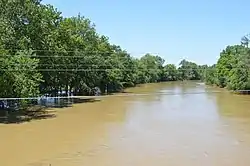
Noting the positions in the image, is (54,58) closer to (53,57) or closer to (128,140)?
(53,57)

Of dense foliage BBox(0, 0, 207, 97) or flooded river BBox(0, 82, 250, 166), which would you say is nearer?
flooded river BBox(0, 82, 250, 166)

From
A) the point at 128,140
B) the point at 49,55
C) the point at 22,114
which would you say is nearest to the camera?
the point at 128,140

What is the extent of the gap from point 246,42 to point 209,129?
24.6 meters

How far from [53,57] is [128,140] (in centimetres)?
1500

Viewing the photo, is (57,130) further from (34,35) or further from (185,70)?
(185,70)

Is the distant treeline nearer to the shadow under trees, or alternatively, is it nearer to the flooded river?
the shadow under trees

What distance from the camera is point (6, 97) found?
21.5 meters

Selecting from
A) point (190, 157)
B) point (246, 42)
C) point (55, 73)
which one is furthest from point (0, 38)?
point (246, 42)

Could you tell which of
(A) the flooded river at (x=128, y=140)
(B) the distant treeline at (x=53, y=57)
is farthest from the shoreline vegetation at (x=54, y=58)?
(A) the flooded river at (x=128, y=140)

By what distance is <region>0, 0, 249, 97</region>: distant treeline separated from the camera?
22359 millimetres

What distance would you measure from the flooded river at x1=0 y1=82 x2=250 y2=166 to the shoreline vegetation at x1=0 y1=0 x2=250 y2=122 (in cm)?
287

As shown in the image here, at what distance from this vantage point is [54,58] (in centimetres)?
3053

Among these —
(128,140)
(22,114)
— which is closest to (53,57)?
(22,114)

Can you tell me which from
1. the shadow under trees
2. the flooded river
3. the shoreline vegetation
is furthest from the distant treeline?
the flooded river
